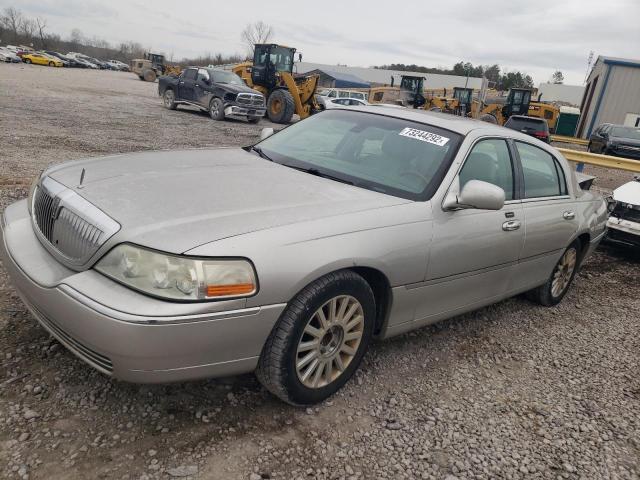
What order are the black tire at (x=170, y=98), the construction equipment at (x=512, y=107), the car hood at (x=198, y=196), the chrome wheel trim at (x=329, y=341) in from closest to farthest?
the car hood at (x=198, y=196)
the chrome wheel trim at (x=329, y=341)
the black tire at (x=170, y=98)
the construction equipment at (x=512, y=107)

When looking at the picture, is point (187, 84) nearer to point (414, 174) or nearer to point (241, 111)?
point (241, 111)

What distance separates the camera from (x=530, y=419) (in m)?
2.88

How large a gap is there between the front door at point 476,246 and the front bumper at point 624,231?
124 inches

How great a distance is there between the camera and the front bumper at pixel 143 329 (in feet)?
6.64

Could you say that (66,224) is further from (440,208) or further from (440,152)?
(440,152)

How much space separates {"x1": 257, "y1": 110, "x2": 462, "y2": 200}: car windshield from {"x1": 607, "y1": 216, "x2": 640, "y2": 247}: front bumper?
3767 mm

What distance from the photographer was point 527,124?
19.2 m

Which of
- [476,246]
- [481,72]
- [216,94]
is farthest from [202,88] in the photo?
[481,72]

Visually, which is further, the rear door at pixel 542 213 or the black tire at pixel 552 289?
the black tire at pixel 552 289

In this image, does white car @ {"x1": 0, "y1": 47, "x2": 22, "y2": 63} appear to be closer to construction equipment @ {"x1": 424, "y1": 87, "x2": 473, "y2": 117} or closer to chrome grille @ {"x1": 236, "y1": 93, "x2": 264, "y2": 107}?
construction equipment @ {"x1": 424, "y1": 87, "x2": 473, "y2": 117}

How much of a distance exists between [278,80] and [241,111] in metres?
3.74

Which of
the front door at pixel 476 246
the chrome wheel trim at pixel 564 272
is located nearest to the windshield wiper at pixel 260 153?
the front door at pixel 476 246

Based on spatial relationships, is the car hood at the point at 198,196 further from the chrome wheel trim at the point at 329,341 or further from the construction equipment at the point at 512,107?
the construction equipment at the point at 512,107

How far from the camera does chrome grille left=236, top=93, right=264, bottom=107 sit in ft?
54.9
